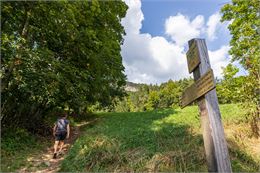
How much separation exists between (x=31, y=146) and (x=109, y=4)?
275 inches

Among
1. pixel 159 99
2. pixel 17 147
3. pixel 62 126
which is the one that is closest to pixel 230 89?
pixel 62 126

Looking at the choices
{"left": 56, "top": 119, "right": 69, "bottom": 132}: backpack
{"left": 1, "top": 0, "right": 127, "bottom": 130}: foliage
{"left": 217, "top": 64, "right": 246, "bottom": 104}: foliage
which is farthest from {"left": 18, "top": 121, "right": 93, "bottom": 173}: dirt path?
{"left": 217, "top": 64, "right": 246, "bottom": 104}: foliage

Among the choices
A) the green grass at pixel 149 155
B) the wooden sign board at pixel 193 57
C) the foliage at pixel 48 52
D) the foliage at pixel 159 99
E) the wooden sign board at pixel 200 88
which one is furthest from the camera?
the foliage at pixel 159 99

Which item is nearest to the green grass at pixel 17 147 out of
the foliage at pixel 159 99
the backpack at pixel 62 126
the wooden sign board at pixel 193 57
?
the backpack at pixel 62 126

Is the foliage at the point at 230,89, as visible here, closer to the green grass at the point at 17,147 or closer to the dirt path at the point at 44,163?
the dirt path at the point at 44,163

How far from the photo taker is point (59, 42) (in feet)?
33.6

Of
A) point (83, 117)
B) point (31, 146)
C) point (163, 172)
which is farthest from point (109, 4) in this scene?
point (83, 117)

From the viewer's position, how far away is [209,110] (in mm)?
2570

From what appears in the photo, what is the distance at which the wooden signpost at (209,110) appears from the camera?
95.9 inches

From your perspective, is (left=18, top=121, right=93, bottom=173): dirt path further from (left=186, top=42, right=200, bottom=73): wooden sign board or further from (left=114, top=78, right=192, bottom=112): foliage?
(left=114, top=78, right=192, bottom=112): foliage

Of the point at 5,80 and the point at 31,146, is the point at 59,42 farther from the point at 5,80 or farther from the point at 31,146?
the point at 31,146

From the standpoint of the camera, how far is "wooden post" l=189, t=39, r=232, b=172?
8.00 ft

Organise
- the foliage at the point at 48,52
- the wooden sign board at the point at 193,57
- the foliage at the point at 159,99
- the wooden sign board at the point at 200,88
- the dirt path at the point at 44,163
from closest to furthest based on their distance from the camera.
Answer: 1. the wooden sign board at the point at 200,88
2. the wooden sign board at the point at 193,57
3. the dirt path at the point at 44,163
4. the foliage at the point at 48,52
5. the foliage at the point at 159,99

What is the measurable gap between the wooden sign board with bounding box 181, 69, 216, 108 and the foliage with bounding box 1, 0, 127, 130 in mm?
5317
